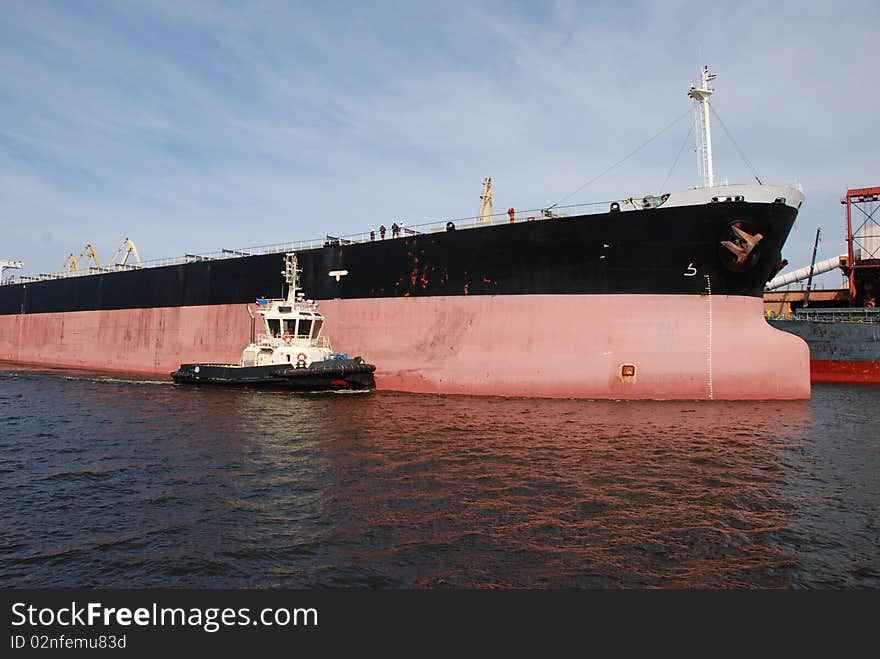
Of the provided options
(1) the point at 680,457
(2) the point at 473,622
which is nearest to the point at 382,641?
(2) the point at 473,622

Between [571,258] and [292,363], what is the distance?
12325 mm

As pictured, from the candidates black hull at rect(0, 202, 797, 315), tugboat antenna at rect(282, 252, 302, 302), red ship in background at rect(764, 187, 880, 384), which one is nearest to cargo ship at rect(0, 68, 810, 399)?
black hull at rect(0, 202, 797, 315)

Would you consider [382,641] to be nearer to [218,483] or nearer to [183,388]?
[218,483]

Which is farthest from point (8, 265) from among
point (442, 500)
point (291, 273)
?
point (442, 500)

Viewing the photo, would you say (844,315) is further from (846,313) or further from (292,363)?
(292,363)

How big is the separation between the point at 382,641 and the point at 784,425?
562 inches

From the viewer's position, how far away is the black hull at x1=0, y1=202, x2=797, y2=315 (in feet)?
60.4

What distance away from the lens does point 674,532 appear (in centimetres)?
717

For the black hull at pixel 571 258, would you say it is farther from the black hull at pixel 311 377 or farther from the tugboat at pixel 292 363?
the black hull at pixel 311 377

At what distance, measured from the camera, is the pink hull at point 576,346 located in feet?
60.2

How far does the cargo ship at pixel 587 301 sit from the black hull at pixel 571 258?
0.16 feet

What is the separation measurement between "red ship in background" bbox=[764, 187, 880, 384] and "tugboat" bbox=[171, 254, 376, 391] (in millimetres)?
24464

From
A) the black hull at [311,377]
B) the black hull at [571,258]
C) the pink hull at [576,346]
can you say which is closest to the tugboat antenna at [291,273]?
the black hull at [571,258]

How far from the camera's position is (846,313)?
3175 cm
